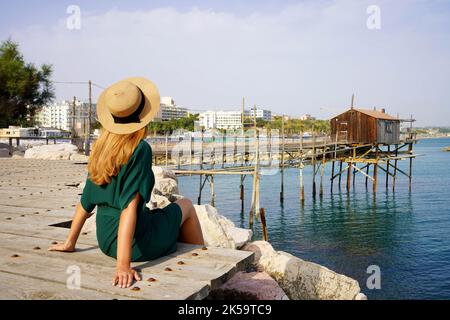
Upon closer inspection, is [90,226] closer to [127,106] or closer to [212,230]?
[212,230]

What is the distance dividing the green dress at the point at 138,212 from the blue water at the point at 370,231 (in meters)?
8.86

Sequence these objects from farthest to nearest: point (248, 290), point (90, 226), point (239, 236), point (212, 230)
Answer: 1. point (239, 236)
2. point (212, 230)
3. point (90, 226)
4. point (248, 290)

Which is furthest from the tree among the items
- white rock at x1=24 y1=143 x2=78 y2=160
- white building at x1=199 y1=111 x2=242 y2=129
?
white building at x1=199 y1=111 x2=242 y2=129

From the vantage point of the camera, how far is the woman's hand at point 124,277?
112 inches

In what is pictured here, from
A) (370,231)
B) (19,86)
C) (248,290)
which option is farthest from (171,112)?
(248,290)

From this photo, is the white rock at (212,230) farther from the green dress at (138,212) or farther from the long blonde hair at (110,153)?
the long blonde hair at (110,153)

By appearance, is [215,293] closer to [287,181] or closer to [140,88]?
[140,88]

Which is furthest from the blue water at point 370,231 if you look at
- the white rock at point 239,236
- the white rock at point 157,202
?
the white rock at point 157,202

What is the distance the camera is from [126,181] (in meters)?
3.15

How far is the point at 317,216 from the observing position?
21844 mm

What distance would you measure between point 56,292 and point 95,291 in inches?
9.8

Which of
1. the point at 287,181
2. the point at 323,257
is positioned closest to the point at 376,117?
the point at 287,181

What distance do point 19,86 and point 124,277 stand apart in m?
28.4

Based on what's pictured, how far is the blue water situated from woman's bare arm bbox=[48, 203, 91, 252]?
9177mm
